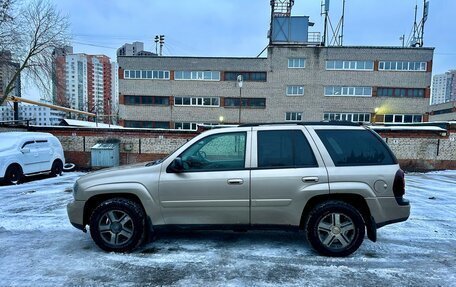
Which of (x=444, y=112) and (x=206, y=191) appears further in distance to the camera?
(x=444, y=112)

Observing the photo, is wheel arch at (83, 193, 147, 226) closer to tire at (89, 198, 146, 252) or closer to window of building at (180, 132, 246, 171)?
tire at (89, 198, 146, 252)

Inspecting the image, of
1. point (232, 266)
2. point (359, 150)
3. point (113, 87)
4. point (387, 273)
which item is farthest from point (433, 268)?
point (113, 87)

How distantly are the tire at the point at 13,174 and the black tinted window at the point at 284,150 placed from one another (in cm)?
957

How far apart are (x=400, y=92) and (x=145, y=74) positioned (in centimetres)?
3249

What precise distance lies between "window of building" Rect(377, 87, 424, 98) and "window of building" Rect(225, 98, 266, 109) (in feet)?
47.8

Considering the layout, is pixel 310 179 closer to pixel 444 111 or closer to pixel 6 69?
Answer: pixel 6 69

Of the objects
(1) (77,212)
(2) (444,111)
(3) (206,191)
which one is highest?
(2) (444,111)

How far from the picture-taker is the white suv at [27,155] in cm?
925

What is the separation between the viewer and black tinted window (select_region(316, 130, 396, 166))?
12.7ft

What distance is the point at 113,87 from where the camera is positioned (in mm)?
100938

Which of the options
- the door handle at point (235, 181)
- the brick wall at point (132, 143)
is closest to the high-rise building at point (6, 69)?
the brick wall at point (132, 143)

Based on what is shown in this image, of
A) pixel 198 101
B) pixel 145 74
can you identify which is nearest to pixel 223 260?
pixel 198 101

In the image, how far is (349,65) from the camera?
33.7 metres

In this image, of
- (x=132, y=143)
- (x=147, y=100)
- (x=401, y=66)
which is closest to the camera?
(x=132, y=143)
